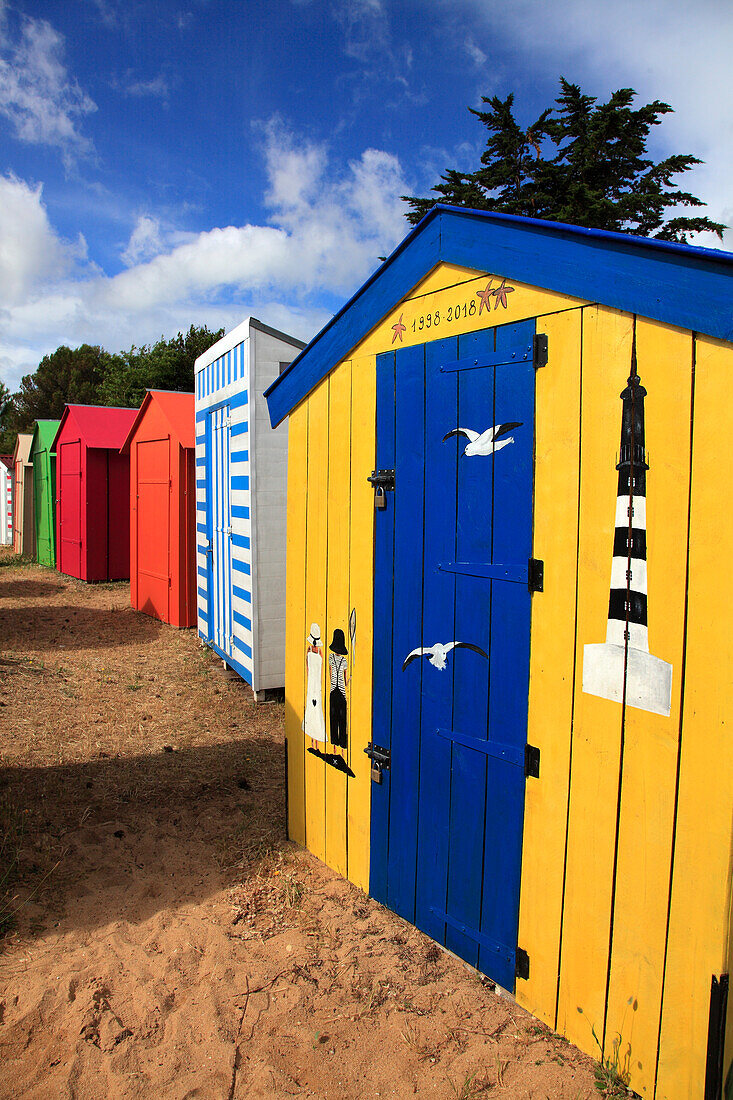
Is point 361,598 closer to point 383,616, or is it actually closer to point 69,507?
point 383,616

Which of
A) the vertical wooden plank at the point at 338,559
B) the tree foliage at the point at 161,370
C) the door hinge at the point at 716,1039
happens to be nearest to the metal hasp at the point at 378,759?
the vertical wooden plank at the point at 338,559

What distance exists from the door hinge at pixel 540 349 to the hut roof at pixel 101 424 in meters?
12.7

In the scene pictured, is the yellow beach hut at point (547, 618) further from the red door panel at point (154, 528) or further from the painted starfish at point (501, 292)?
the red door panel at point (154, 528)

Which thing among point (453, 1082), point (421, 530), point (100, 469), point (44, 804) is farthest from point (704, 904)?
point (100, 469)

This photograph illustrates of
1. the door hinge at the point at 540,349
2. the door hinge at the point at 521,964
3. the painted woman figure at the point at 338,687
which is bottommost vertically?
the door hinge at the point at 521,964

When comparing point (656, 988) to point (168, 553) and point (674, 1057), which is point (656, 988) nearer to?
point (674, 1057)

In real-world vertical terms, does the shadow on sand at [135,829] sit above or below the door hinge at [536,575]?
below

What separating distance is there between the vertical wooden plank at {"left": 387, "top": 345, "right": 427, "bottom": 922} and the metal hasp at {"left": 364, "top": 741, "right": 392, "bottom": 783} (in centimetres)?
5

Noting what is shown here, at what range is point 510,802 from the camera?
2586 mm

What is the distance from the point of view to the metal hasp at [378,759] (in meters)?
3.21

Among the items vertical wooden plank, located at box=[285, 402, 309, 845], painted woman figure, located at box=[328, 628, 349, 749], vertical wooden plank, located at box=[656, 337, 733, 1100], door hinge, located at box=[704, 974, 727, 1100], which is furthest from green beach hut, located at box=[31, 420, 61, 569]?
door hinge, located at box=[704, 974, 727, 1100]

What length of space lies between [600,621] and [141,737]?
4.61 metres

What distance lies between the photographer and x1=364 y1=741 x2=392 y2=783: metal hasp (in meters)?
3.21

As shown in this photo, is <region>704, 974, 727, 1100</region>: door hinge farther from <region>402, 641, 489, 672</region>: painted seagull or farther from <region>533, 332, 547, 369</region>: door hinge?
<region>533, 332, 547, 369</region>: door hinge
